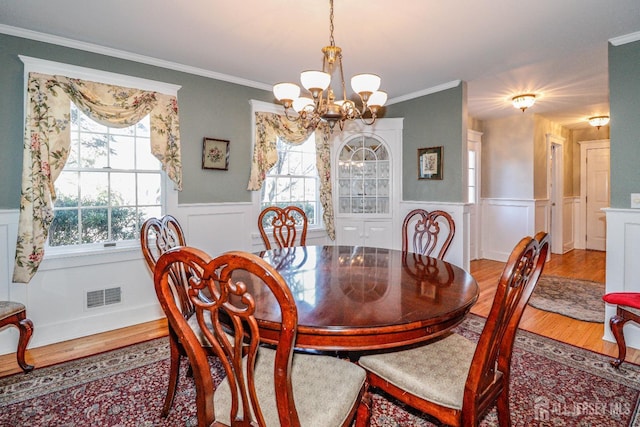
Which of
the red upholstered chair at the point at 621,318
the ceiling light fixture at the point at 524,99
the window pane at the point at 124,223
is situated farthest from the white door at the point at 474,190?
the window pane at the point at 124,223

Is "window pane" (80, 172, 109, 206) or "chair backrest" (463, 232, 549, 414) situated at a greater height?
"window pane" (80, 172, 109, 206)

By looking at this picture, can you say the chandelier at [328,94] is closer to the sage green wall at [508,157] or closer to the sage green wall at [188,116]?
the sage green wall at [188,116]

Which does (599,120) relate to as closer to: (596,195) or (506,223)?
(596,195)

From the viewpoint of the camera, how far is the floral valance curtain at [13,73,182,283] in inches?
97.9

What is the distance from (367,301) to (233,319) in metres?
0.62

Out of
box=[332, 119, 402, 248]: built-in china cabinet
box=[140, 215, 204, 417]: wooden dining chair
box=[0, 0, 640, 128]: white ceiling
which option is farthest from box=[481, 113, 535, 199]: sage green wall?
box=[140, 215, 204, 417]: wooden dining chair

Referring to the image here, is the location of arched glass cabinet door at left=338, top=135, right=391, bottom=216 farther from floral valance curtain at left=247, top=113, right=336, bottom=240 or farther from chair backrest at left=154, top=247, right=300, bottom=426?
chair backrest at left=154, top=247, right=300, bottom=426

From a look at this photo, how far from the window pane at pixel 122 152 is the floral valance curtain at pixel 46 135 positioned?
20 centimetres

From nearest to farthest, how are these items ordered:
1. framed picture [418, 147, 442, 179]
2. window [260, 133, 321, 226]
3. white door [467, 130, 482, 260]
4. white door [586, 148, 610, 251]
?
1. framed picture [418, 147, 442, 179]
2. window [260, 133, 321, 226]
3. white door [467, 130, 482, 260]
4. white door [586, 148, 610, 251]

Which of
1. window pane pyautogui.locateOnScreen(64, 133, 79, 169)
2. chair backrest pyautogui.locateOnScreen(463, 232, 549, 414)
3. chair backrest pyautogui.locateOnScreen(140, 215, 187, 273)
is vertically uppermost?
window pane pyautogui.locateOnScreen(64, 133, 79, 169)

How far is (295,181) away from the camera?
4.20 meters

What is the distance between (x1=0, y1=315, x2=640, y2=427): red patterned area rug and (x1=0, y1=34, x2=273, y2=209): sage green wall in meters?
1.40

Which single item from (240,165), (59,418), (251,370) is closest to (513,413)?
(251,370)

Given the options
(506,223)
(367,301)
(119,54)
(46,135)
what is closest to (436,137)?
(506,223)
